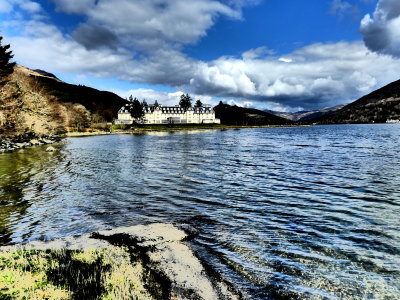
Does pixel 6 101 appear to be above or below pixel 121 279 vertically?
above

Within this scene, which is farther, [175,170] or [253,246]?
[175,170]

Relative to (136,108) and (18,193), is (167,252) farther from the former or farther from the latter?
(136,108)

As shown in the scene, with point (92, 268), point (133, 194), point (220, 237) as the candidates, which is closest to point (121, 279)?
point (92, 268)

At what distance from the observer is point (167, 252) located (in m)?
8.70

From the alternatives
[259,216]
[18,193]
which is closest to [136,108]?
[18,193]

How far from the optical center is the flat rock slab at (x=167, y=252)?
660 cm

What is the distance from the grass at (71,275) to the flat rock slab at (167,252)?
0.60 m

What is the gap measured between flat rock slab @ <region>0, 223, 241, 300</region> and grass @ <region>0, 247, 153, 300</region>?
23.7 inches

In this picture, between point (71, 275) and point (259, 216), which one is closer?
point (71, 275)

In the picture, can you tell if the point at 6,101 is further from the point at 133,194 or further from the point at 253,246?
the point at 253,246

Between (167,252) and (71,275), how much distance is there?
304 cm

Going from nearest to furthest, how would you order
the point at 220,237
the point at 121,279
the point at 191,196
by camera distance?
1. the point at 121,279
2. the point at 220,237
3. the point at 191,196

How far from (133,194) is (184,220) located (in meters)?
6.63

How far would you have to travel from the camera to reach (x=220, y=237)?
10.4 meters
